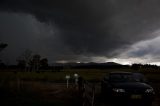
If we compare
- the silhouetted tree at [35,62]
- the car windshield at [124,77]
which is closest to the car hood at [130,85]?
the car windshield at [124,77]

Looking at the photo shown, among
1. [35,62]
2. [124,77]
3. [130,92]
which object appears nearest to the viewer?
[130,92]

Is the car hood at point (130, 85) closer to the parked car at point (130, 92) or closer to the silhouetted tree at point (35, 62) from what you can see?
the parked car at point (130, 92)

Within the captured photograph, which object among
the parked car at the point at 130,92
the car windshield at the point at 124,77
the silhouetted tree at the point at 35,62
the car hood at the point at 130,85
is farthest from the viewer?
the silhouetted tree at the point at 35,62

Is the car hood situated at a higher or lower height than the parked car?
higher

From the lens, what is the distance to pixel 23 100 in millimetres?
14438

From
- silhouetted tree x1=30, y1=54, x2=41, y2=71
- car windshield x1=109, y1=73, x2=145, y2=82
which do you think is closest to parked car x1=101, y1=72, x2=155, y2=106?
car windshield x1=109, y1=73, x2=145, y2=82

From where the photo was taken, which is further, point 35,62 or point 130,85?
point 35,62

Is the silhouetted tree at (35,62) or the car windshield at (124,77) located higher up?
the silhouetted tree at (35,62)

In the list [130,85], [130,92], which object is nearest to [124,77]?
[130,85]

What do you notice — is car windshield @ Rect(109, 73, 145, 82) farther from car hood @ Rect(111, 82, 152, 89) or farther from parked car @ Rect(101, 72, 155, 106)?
car hood @ Rect(111, 82, 152, 89)

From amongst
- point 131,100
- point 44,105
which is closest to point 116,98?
point 131,100

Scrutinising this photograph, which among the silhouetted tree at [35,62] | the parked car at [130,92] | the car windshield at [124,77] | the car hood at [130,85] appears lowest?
the parked car at [130,92]

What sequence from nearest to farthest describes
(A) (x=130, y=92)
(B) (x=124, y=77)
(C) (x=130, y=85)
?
(A) (x=130, y=92) < (C) (x=130, y=85) < (B) (x=124, y=77)

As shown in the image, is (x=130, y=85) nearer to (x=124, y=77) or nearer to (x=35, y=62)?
(x=124, y=77)
